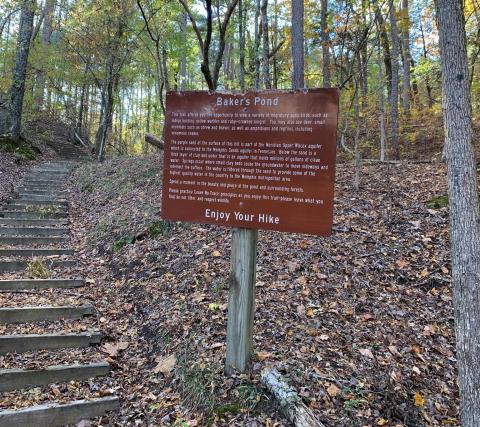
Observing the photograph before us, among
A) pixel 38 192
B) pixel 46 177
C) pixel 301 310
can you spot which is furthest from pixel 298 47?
pixel 46 177

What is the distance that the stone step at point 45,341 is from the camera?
4.11 meters

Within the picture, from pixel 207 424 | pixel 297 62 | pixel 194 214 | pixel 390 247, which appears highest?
pixel 297 62

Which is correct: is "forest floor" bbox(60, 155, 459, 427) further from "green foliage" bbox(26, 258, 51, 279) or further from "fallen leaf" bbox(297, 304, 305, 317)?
"green foliage" bbox(26, 258, 51, 279)

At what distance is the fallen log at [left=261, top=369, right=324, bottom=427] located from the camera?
2.92 meters

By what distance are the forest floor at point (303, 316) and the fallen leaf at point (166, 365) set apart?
1 centimetres

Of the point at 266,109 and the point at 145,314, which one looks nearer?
the point at 266,109

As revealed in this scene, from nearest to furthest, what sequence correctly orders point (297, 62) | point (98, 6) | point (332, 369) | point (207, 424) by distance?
1. point (207, 424)
2. point (332, 369)
3. point (297, 62)
4. point (98, 6)

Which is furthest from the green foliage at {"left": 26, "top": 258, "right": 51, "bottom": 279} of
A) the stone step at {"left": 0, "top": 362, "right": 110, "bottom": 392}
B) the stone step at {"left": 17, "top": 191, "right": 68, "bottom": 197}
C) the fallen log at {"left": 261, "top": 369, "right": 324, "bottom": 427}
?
the stone step at {"left": 17, "top": 191, "right": 68, "bottom": 197}

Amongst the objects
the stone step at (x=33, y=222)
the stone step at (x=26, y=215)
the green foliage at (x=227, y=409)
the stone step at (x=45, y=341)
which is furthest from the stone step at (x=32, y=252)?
the green foliage at (x=227, y=409)

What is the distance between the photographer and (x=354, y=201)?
7039mm

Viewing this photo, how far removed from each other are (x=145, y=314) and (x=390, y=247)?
11.5ft

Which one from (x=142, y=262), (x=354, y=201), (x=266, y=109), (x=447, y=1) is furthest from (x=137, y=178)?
(x=447, y=1)

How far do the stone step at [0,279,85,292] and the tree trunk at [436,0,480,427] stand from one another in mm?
5011

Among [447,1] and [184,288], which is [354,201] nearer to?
[184,288]
